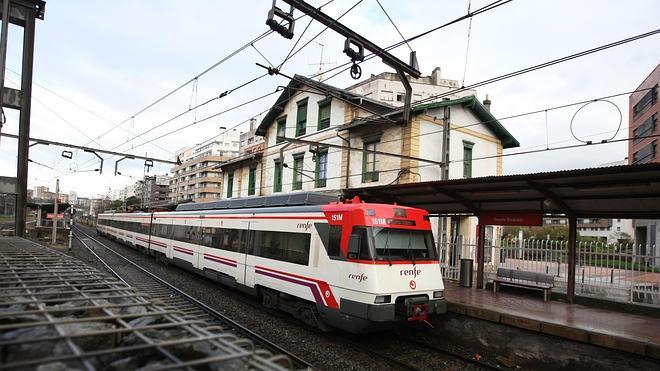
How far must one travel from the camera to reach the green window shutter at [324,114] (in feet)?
69.9

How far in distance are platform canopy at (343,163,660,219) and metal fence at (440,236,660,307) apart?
3.07 feet

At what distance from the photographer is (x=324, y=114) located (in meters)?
21.6


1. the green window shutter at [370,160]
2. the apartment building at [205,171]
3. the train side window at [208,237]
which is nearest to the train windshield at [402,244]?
the train side window at [208,237]

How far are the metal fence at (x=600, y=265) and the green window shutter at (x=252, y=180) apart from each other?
707 inches

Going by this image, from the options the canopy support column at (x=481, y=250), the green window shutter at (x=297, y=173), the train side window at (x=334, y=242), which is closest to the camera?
the train side window at (x=334, y=242)

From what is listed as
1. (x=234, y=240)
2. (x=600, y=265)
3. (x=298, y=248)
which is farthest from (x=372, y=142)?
(x=600, y=265)

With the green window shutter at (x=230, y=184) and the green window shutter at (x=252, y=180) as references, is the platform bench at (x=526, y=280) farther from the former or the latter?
the green window shutter at (x=230, y=184)

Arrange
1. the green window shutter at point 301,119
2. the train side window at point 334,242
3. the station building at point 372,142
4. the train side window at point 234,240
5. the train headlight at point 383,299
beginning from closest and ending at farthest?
the train headlight at point 383,299, the train side window at point 334,242, the train side window at point 234,240, the station building at point 372,142, the green window shutter at point 301,119

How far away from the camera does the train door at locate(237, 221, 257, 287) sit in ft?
35.6

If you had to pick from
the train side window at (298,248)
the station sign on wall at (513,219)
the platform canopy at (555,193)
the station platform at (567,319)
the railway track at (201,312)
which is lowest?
the railway track at (201,312)

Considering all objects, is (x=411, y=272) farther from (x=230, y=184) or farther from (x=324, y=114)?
(x=230, y=184)

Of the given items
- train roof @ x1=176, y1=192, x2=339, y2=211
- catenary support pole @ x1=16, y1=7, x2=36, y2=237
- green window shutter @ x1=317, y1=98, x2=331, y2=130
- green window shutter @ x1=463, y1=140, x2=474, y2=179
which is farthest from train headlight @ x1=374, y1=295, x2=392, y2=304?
green window shutter @ x1=317, y1=98, x2=331, y2=130

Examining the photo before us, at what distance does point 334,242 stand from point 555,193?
504 cm

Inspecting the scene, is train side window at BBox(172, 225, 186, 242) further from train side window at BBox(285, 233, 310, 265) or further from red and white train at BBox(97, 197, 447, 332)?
train side window at BBox(285, 233, 310, 265)
